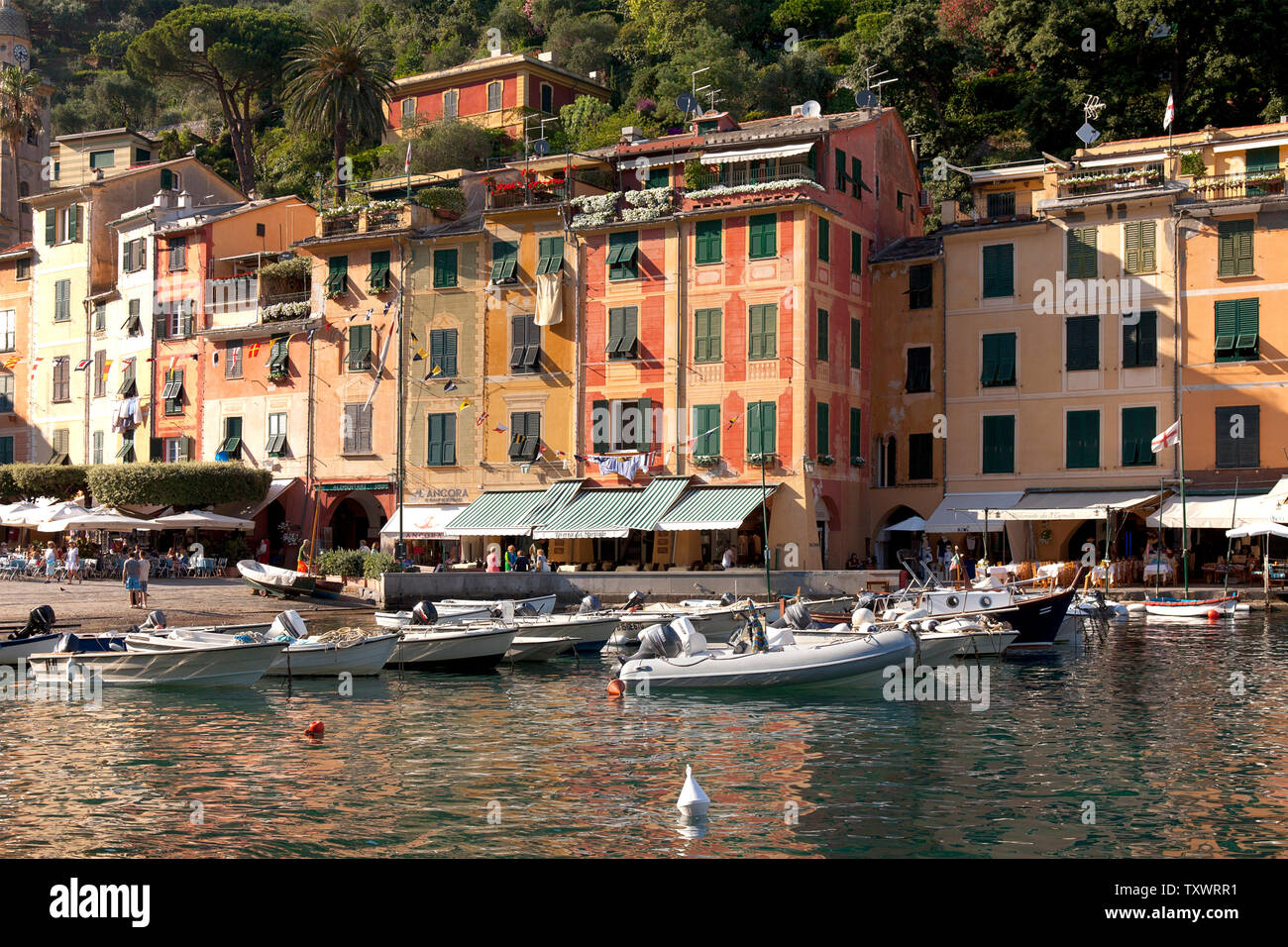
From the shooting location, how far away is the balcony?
150 feet

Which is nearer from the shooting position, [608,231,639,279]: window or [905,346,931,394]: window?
[608,231,639,279]: window

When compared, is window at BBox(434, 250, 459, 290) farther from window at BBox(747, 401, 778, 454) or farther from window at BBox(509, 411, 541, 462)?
window at BBox(747, 401, 778, 454)

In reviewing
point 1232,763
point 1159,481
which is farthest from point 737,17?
point 1232,763

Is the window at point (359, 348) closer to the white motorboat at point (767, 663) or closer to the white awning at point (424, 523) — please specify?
A: the white awning at point (424, 523)

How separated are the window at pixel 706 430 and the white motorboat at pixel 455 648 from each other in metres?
18.2

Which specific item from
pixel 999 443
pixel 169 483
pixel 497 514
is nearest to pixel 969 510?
pixel 999 443

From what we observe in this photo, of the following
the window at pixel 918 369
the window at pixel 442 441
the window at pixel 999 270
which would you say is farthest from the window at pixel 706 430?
the window at pixel 999 270

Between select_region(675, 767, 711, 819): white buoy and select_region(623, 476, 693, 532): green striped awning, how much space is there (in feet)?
102

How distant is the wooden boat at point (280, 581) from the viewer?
44.9 m

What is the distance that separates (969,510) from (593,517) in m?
12.2

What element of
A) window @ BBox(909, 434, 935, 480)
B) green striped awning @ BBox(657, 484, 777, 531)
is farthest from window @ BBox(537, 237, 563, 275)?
window @ BBox(909, 434, 935, 480)
